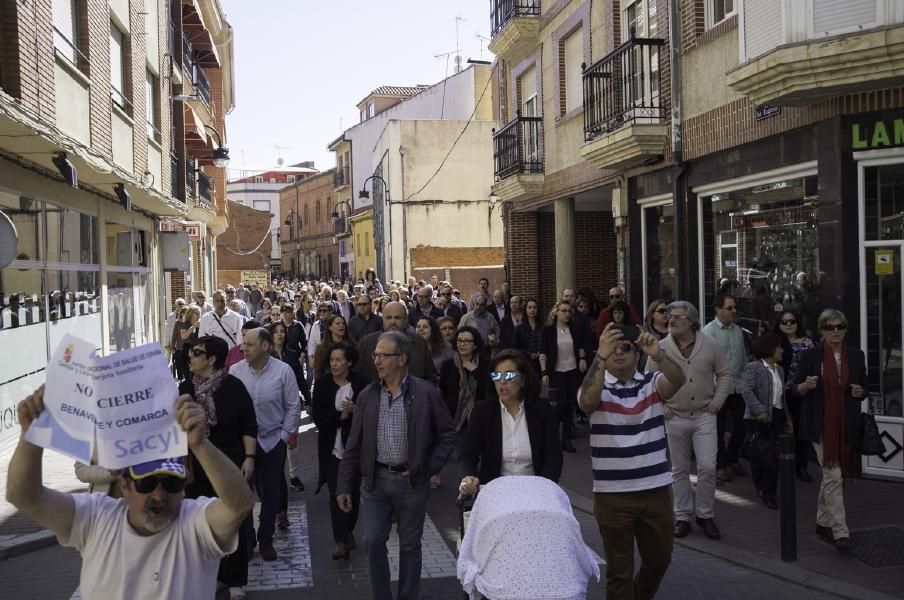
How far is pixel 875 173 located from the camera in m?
9.40

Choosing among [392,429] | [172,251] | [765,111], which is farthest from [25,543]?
[172,251]

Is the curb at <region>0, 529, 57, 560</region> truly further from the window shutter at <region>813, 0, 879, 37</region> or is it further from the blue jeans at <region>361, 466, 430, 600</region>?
the window shutter at <region>813, 0, 879, 37</region>

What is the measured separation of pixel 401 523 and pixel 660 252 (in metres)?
9.63

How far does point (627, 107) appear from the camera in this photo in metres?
14.0

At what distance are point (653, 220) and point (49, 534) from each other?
10.1 meters

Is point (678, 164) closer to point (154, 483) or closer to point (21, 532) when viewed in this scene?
point (21, 532)

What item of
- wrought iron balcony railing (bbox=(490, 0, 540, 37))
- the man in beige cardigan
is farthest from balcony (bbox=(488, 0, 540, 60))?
the man in beige cardigan

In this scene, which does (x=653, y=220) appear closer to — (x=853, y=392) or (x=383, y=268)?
(x=853, y=392)

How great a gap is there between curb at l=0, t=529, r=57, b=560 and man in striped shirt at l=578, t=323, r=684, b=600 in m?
4.86

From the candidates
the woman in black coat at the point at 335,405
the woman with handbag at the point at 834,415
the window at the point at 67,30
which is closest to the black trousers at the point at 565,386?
the woman with handbag at the point at 834,415

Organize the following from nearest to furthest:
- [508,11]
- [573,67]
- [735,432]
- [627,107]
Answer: [735,432] < [627,107] < [573,67] < [508,11]

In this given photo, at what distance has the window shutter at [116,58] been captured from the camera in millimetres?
17828

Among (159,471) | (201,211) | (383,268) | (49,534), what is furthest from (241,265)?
(159,471)

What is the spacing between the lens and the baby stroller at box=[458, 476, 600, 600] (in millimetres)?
3730
